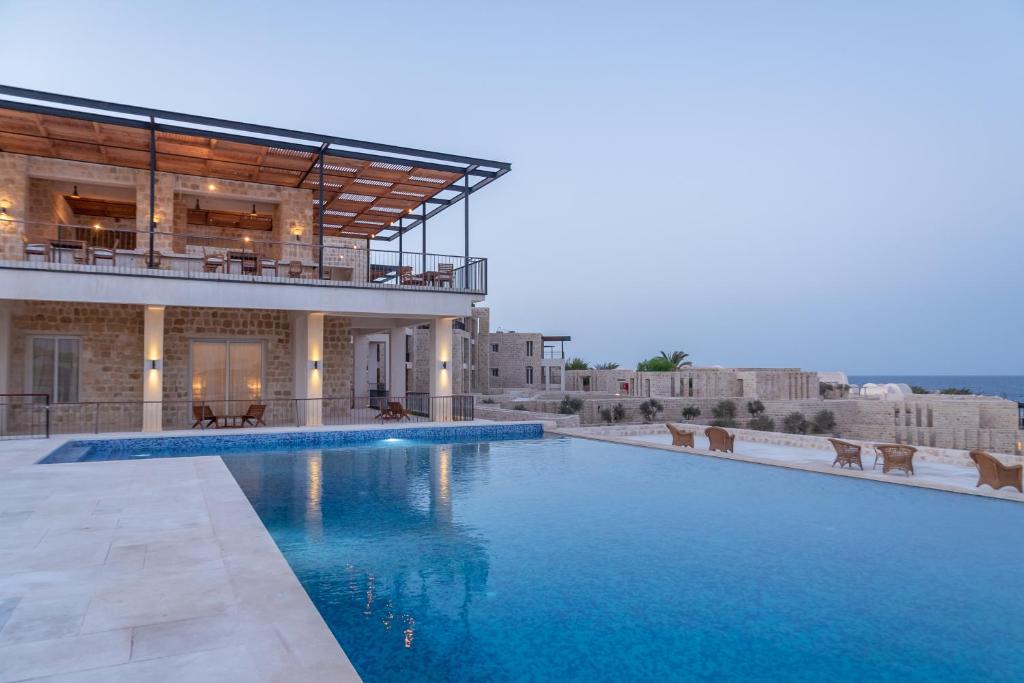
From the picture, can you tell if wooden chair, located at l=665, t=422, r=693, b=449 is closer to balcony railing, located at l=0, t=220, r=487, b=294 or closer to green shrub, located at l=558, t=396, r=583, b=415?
balcony railing, located at l=0, t=220, r=487, b=294

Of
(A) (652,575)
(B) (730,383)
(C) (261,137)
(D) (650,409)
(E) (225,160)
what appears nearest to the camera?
(A) (652,575)

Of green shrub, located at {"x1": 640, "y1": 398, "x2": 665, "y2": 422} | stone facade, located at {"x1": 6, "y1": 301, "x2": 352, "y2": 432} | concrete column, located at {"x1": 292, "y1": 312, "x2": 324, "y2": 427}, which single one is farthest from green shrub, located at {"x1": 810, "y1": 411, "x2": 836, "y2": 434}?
stone facade, located at {"x1": 6, "y1": 301, "x2": 352, "y2": 432}

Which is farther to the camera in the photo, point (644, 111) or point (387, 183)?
point (644, 111)

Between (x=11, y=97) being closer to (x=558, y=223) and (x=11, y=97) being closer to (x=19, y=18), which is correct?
(x=19, y=18)

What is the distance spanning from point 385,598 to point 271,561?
0.97 metres

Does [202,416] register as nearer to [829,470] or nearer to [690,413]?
[829,470]

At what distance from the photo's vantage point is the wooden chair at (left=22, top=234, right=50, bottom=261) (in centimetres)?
1350

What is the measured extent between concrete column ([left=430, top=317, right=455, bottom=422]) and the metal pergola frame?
2159mm

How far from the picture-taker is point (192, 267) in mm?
15883

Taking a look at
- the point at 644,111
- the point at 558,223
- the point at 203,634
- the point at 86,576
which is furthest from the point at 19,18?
the point at 558,223

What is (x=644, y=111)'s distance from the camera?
109 ft

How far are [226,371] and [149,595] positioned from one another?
13646mm

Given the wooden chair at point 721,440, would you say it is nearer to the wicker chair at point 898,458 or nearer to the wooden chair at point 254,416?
the wicker chair at point 898,458

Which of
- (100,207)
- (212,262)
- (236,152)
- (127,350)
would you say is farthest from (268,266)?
(100,207)
